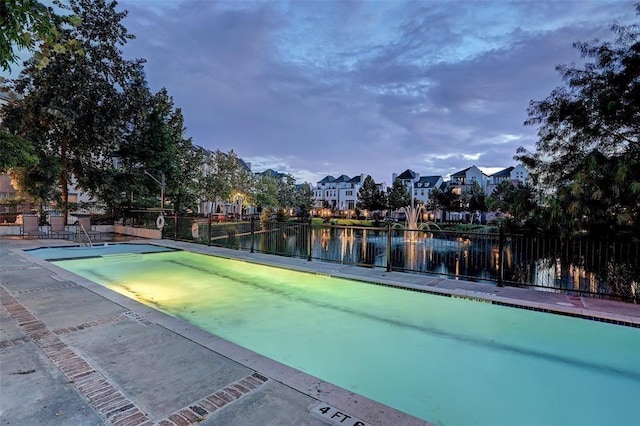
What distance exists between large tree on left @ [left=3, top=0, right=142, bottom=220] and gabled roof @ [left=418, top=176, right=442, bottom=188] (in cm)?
5599

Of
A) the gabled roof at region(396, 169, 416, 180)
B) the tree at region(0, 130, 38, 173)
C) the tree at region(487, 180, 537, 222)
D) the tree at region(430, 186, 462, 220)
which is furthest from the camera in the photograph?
the gabled roof at region(396, 169, 416, 180)

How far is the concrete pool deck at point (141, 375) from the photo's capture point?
2074 mm

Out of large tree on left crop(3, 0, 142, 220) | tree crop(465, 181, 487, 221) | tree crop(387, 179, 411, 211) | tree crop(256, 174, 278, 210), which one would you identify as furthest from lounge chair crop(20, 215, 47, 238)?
tree crop(387, 179, 411, 211)

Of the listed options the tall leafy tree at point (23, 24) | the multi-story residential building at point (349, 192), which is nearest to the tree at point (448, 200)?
the multi-story residential building at point (349, 192)

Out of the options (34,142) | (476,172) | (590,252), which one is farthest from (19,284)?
(476,172)

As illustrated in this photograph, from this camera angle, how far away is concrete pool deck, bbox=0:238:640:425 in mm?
2074

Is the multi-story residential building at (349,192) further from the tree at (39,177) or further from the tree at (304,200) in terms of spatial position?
the tree at (39,177)

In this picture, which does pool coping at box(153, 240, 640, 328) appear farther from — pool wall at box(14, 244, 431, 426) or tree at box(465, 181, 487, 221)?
tree at box(465, 181, 487, 221)

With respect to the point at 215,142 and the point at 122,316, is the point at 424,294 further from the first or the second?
the point at 215,142

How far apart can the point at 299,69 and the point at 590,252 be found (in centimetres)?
2029

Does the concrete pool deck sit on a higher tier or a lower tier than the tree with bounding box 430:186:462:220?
lower

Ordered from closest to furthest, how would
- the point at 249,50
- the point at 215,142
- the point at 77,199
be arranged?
the point at 249,50, the point at 77,199, the point at 215,142

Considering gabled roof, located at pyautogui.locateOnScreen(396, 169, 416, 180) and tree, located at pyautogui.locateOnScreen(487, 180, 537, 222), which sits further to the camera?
gabled roof, located at pyautogui.locateOnScreen(396, 169, 416, 180)

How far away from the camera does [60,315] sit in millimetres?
3963
